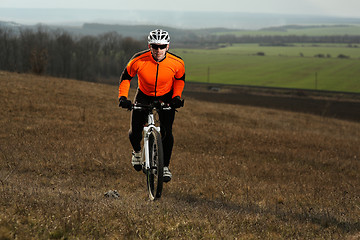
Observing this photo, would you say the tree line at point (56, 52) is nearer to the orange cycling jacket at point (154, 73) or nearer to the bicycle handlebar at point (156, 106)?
the orange cycling jacket at point (154, 73)

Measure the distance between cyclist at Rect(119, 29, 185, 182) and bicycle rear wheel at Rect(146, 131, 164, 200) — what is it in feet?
0.97

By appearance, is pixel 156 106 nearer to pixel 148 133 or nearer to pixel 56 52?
pixel 148 133

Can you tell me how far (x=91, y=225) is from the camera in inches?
204

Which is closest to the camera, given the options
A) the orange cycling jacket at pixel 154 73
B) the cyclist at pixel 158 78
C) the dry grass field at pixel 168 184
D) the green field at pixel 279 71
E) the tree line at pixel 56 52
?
the dry grass field at pixel 168 184

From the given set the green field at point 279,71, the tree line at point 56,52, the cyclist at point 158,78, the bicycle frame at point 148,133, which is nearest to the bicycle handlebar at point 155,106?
the cyclist at point 158,78

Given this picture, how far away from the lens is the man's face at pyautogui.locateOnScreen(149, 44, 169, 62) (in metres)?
7.23

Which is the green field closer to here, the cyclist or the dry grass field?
the dry grass field

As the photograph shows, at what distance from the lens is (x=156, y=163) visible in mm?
7176

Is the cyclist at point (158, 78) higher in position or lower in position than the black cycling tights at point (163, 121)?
higher

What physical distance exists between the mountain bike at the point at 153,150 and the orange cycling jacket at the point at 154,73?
1.55ft

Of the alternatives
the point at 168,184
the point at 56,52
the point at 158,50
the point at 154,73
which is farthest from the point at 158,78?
the point at 56,52

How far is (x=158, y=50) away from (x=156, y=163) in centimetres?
214

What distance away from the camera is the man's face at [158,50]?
23.7 ft

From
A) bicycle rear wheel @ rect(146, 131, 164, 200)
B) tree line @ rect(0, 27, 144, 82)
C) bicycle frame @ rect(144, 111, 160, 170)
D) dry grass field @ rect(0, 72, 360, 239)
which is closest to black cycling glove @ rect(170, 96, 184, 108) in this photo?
bicycle frame @ rect(144, 111, 160, 170)
